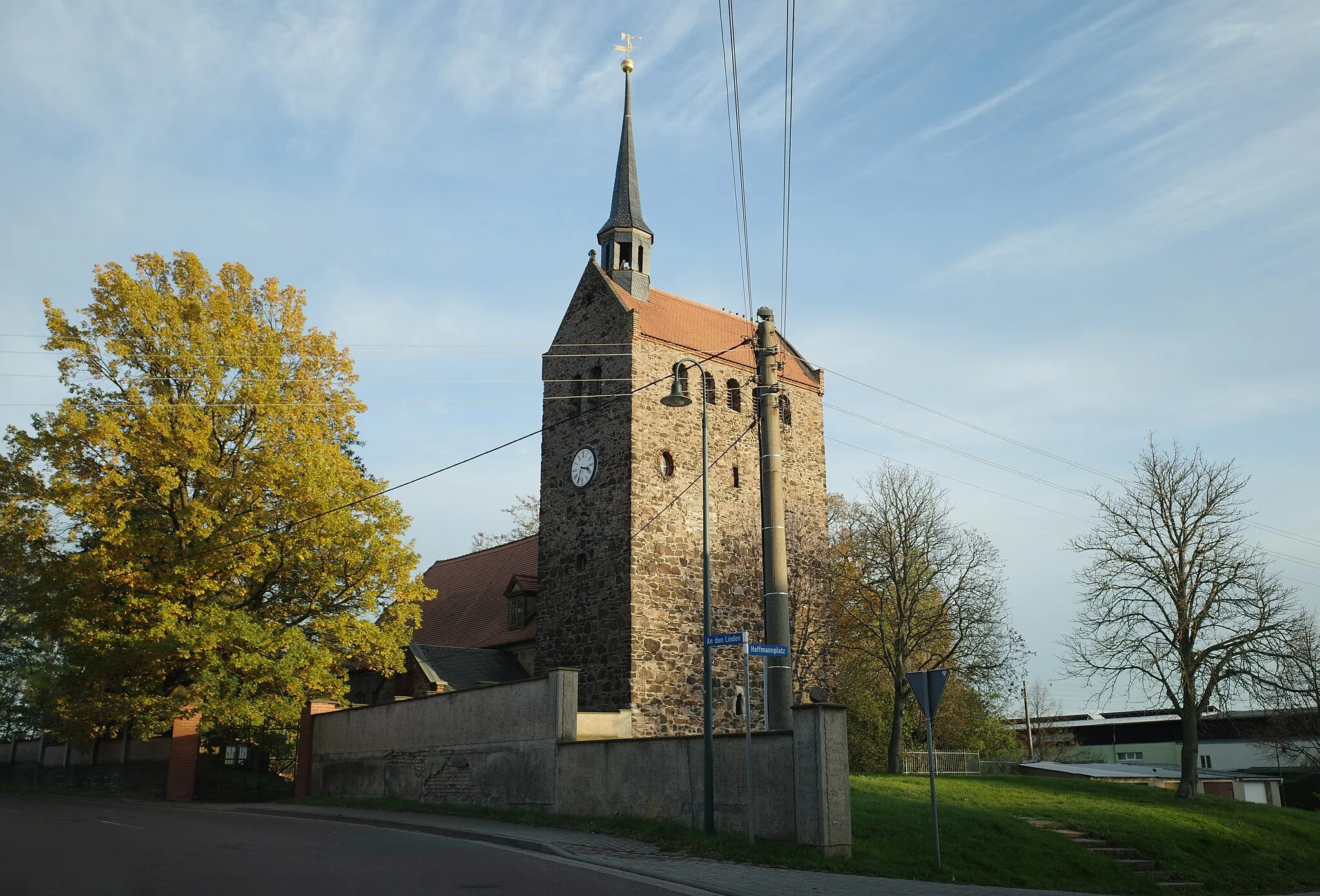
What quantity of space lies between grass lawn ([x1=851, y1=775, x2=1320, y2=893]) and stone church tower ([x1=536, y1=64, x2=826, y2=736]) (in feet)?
22.7

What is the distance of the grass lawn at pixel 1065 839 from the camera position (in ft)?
49.8

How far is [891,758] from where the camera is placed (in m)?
31.2

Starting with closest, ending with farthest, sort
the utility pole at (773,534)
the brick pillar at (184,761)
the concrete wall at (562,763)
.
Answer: the concrete wall at (562,763) → the utility pole at (773,534) → the brick pillar at (184,761)

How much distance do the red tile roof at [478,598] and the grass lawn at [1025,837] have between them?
34.4ft

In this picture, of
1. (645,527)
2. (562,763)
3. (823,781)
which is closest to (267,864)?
(823,781)

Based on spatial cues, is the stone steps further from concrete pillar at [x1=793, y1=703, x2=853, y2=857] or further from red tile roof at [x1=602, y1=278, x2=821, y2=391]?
red tile roof at [x1=602, y1=278, x2=821, y2=391]

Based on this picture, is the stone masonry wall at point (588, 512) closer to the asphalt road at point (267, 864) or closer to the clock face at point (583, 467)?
the clock face at point (583, 467)

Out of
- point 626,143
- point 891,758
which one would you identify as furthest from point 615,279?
point 891,758

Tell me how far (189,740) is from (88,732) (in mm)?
2423

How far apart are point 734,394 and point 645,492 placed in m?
5.31

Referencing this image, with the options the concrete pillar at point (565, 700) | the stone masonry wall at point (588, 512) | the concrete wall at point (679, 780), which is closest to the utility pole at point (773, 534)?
the concrete wall at point (679, 780)

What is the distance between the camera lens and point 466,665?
105 ft

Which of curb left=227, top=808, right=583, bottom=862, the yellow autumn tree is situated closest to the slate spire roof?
the yellow autumn tree

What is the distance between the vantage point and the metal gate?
27875 mm
